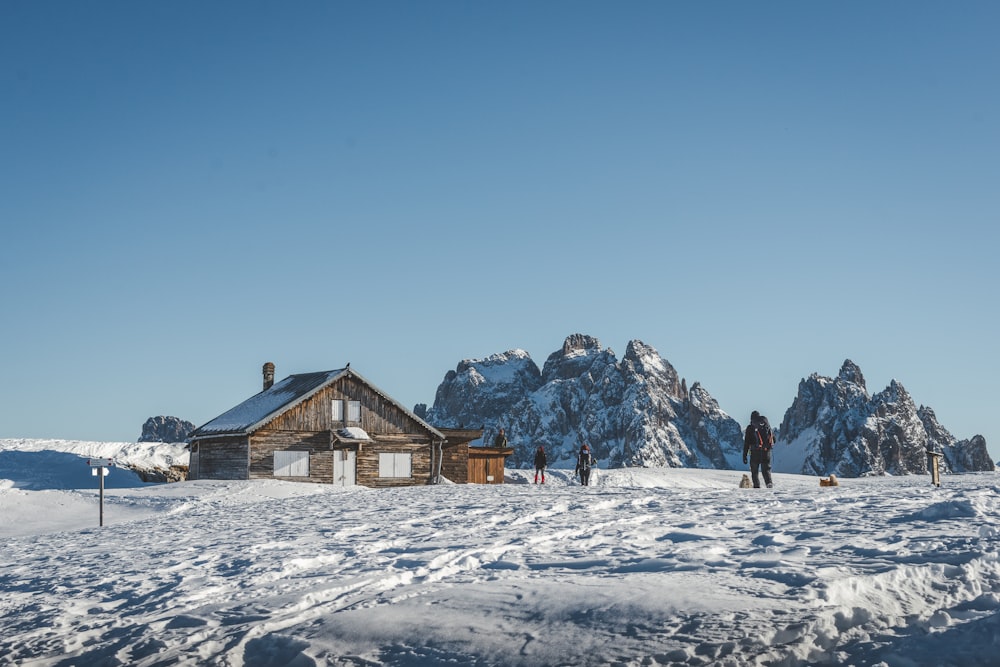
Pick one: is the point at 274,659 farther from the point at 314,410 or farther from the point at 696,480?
the point at 696,480

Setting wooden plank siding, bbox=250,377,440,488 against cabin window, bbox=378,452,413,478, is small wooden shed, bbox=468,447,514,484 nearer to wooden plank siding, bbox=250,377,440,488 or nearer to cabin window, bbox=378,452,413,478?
wooden plank siding, bbox=250,377,440,488

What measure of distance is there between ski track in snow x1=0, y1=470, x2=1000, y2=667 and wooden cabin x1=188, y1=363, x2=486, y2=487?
23.8m

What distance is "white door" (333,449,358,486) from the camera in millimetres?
39469

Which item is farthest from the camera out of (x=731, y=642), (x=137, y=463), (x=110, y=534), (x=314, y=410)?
(x=137, y=463)

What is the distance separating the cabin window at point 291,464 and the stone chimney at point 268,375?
35.7 ft

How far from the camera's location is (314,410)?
130 ft

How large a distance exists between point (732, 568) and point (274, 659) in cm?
456

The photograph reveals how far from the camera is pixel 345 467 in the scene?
39781 millimetres

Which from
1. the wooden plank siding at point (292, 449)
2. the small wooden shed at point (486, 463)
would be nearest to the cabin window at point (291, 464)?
the wooden plank siding at point (292, 449)

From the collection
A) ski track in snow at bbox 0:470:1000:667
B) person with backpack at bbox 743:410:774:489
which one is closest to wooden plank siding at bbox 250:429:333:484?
person with backpack at bbox 743:410:774:489

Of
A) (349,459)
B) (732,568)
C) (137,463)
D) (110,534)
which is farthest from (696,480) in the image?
(732,568)

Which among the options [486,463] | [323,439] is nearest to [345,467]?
[323,439]

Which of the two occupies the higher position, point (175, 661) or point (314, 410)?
point (314, 410)

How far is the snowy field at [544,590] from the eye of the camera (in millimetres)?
7008
